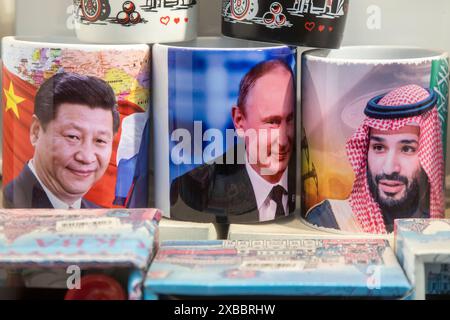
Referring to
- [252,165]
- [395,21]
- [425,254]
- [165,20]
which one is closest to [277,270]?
[425,254]

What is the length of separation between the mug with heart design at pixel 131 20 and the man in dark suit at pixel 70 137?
Result: 0.17 feet

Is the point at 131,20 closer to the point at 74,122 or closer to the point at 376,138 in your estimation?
the point at 74,122

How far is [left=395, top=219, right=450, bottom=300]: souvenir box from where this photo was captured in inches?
22.5

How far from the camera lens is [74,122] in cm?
78

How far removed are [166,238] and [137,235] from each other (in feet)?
0.66

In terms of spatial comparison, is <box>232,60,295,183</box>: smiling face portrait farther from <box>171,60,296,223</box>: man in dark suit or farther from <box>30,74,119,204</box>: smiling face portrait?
<box>30,74,119,204</box>: smiling face portrait

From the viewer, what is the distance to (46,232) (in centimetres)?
60

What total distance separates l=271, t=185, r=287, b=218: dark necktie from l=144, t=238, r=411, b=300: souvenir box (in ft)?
0.54

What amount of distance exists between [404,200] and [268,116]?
0.50 feet

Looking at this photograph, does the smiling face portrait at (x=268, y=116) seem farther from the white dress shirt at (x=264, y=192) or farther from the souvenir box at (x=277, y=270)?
the souvenir box at (x=277, y=270)

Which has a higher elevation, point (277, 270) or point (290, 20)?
point (290, 20)

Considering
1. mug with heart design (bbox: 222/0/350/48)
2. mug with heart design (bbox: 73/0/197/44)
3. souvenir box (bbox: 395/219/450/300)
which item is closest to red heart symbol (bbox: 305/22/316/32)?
mug with heart design (bbox: 222/0/350/48)

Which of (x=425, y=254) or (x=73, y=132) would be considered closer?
(x=425, y=254)
